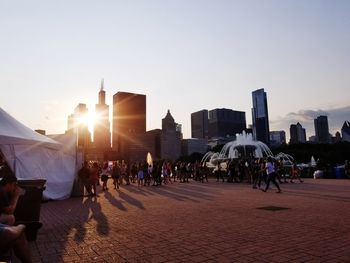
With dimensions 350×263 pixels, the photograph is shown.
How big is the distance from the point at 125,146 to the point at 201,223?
176m

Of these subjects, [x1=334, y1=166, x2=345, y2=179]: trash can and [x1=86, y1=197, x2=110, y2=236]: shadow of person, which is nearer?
[x1=86, y1=197, x2=110, y2=236]: shadow of person

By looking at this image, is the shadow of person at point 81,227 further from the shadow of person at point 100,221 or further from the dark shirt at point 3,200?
the dark shirt at point 3,200

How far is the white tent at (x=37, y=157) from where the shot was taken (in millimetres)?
12641

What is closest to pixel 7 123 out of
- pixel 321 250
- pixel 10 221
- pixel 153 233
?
pixel 153 233

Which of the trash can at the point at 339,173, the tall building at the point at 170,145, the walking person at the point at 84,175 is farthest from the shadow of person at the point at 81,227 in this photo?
the tall building at the point at 170,145

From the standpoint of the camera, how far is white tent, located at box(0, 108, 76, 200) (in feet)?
41.5

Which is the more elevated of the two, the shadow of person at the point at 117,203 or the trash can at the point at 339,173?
the trash can at the point at 339,173

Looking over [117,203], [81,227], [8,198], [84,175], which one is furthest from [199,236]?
[84,175]

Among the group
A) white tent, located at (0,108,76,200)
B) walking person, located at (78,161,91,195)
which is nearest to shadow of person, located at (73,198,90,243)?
white tent, located at (0,108,76,200)

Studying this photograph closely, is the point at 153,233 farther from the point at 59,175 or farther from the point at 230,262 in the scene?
the point at 59,175

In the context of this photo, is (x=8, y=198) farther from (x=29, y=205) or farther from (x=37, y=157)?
(x=37, y=157)

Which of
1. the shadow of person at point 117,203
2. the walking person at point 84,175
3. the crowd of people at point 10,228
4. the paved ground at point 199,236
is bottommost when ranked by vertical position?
the paved ground at point 199,236

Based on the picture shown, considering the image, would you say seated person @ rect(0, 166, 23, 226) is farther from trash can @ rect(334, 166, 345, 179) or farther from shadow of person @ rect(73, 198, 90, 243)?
trash can @ rect(334, 166, 345, 179)

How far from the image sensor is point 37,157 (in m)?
14.1
